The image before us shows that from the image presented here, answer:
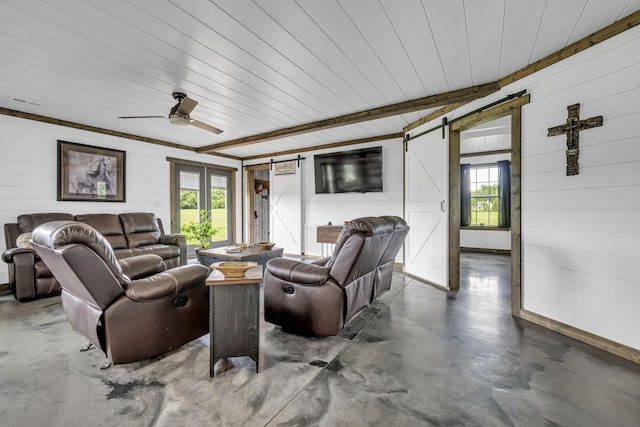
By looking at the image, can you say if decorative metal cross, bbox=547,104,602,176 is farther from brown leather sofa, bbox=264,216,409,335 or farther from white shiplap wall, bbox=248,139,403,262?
white shiplap wall, bbox=248,139,403,262

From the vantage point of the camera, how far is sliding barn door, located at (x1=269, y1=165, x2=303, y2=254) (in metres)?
6.52

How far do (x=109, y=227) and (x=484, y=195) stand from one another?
26.2ft

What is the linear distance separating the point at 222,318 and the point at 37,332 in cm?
203

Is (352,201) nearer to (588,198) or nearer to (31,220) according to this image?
(588,198)

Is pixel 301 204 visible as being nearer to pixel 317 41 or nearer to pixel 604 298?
pixel 317 41

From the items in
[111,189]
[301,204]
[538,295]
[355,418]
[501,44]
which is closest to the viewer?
[355,418]

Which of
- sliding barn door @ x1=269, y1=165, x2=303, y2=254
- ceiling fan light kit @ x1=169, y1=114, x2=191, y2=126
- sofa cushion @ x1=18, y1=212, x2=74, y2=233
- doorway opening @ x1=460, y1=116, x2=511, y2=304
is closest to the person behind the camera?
ceiling fan light kit @ x1=169, y1=114, x2=191, y2=126

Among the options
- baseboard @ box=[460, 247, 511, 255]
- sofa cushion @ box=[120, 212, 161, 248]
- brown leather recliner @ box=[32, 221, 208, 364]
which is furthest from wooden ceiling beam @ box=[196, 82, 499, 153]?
baseboard @ box=[460, 247, 511, 255]

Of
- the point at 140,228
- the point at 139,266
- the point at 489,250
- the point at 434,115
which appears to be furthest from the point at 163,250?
the point at 489,250

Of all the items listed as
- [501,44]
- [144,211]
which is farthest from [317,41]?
[144,211]

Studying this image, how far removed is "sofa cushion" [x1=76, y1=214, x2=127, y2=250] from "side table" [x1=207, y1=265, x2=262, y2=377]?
3537 mm

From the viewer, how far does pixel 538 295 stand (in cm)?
273

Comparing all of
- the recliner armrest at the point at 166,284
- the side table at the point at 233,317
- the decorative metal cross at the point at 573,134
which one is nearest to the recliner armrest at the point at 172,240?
the recliner armrest at the point at 166,284

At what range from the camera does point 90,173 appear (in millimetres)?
4629
